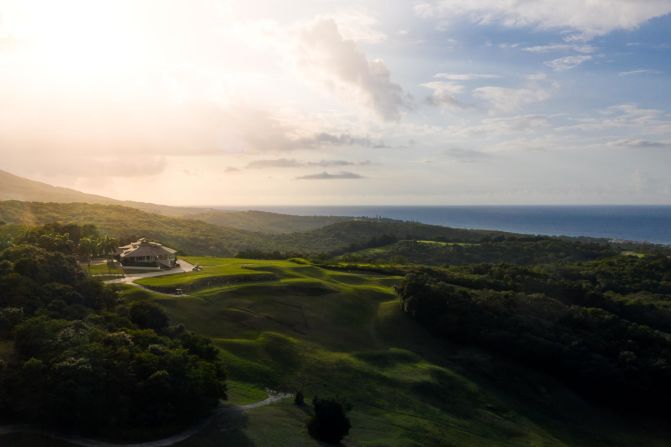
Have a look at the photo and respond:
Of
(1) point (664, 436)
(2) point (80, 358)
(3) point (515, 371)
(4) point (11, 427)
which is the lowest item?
(1) point (664, 436)

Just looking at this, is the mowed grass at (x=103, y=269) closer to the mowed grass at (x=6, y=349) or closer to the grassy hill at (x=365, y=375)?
the grassy hill at (x=365, y=375)

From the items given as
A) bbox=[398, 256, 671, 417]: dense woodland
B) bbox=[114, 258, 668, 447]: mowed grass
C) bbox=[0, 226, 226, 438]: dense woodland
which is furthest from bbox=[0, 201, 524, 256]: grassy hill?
bbox=[0, 226, 226, 438]: dense woodland

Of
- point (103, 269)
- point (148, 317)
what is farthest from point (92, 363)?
point (103, 269)

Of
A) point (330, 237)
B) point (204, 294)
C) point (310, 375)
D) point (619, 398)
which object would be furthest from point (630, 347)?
point (330, 237)

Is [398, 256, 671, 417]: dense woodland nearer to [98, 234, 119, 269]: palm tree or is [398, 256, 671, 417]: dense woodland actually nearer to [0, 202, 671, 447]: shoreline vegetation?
[0, 202, 671, 447]: shoreline vegetation

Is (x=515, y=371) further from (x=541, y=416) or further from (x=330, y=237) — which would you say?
(x=330, y=237)

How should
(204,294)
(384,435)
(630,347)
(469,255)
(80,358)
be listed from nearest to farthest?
(80,358), (384,435), (204,294), (630,347), (469,255)

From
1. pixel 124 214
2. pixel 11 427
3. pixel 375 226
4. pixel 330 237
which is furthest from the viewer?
pixel 375 226
